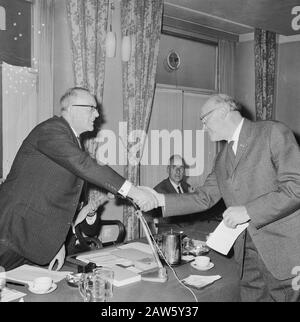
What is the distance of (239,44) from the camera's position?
7262mm

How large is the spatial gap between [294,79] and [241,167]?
561cm

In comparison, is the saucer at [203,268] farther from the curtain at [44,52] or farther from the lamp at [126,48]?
the lamp at [126,48]

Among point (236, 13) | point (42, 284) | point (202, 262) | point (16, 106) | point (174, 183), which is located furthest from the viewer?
point (236, 13)

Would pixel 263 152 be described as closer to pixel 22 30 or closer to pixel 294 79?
pixel 22 30

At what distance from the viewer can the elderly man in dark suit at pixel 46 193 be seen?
8.30 ft

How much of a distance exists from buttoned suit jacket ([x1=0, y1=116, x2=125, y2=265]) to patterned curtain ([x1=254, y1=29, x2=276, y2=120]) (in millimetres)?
5178

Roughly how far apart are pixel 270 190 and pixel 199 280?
24.1 inches

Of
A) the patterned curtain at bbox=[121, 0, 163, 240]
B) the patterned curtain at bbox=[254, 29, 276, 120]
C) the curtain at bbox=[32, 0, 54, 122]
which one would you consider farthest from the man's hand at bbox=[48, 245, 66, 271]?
the patterned curtain at bbox=[254, 29, 276, 120]

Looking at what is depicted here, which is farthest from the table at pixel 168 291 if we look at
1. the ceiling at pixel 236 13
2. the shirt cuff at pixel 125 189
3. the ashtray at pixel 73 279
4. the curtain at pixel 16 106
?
the ceiling at pixel 236 13

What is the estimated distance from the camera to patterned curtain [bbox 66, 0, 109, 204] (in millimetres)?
4684

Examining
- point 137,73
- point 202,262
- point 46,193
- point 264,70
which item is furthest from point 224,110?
point 264,70

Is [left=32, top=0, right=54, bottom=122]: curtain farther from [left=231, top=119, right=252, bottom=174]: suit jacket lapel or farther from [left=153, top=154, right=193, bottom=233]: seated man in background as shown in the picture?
[left=231, top=119, right=252, bottom=174]: suit jacket lapel

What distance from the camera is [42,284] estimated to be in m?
1.96

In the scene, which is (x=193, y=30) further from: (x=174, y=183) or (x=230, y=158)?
(x=230, y=158)
